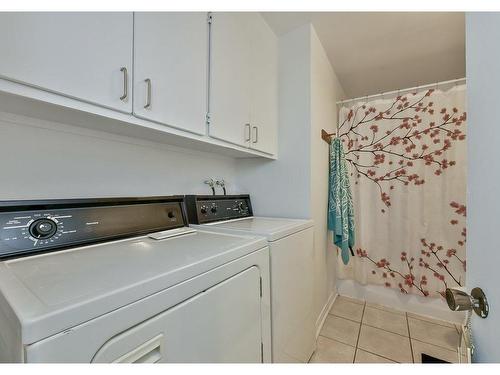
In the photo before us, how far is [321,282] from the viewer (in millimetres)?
2141

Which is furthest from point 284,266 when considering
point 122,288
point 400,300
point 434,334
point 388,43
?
point 388,43

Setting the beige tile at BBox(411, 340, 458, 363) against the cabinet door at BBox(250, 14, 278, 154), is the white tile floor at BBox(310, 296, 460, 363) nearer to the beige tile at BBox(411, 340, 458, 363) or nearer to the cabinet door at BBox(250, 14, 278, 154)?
the beige tile at BBox(411, 340, 458, 363)

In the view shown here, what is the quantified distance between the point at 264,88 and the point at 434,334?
254 cm

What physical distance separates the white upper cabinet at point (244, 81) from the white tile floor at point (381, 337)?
1.65m

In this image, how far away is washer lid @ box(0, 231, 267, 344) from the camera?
1.45ft

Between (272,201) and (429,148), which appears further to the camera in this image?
(429,148)

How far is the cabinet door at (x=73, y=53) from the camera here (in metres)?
0.66

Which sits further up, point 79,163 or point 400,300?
point 79,163

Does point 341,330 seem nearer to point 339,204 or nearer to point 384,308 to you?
point 384,308

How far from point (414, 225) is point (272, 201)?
147 cm

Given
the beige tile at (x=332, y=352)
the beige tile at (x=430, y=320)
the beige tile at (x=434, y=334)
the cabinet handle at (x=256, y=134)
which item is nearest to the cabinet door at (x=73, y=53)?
the cabinet handle at (x=256, y=134)

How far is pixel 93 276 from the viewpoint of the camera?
613 millimetres
